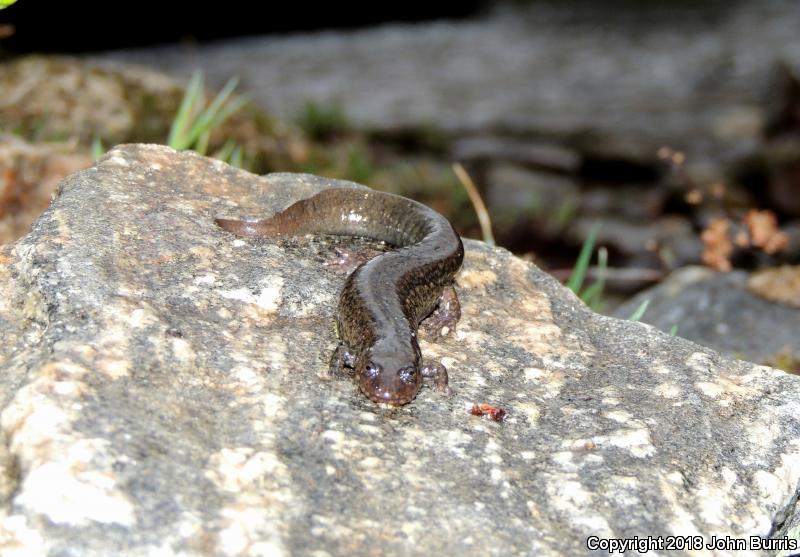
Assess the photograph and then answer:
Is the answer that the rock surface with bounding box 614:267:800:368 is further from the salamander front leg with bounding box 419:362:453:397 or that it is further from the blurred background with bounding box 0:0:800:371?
the salamander front leg with bounding box 419:362:453:397

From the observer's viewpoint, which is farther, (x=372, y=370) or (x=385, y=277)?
(x=385, y=277)

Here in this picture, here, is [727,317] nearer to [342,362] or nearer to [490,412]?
[490,412]

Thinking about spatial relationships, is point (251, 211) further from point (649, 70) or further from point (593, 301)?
point (649, 70)

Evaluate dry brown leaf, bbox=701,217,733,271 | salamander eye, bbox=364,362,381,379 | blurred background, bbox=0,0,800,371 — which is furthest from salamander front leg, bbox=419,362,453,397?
dry brown leaf, bbox=701,217,733,271

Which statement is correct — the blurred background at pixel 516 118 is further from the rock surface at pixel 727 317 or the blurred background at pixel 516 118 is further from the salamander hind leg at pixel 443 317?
the salamander hind leg at pixel 443 317

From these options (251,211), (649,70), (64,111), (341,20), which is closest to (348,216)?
(251,211)

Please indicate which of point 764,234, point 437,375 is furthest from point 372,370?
point 764,234
